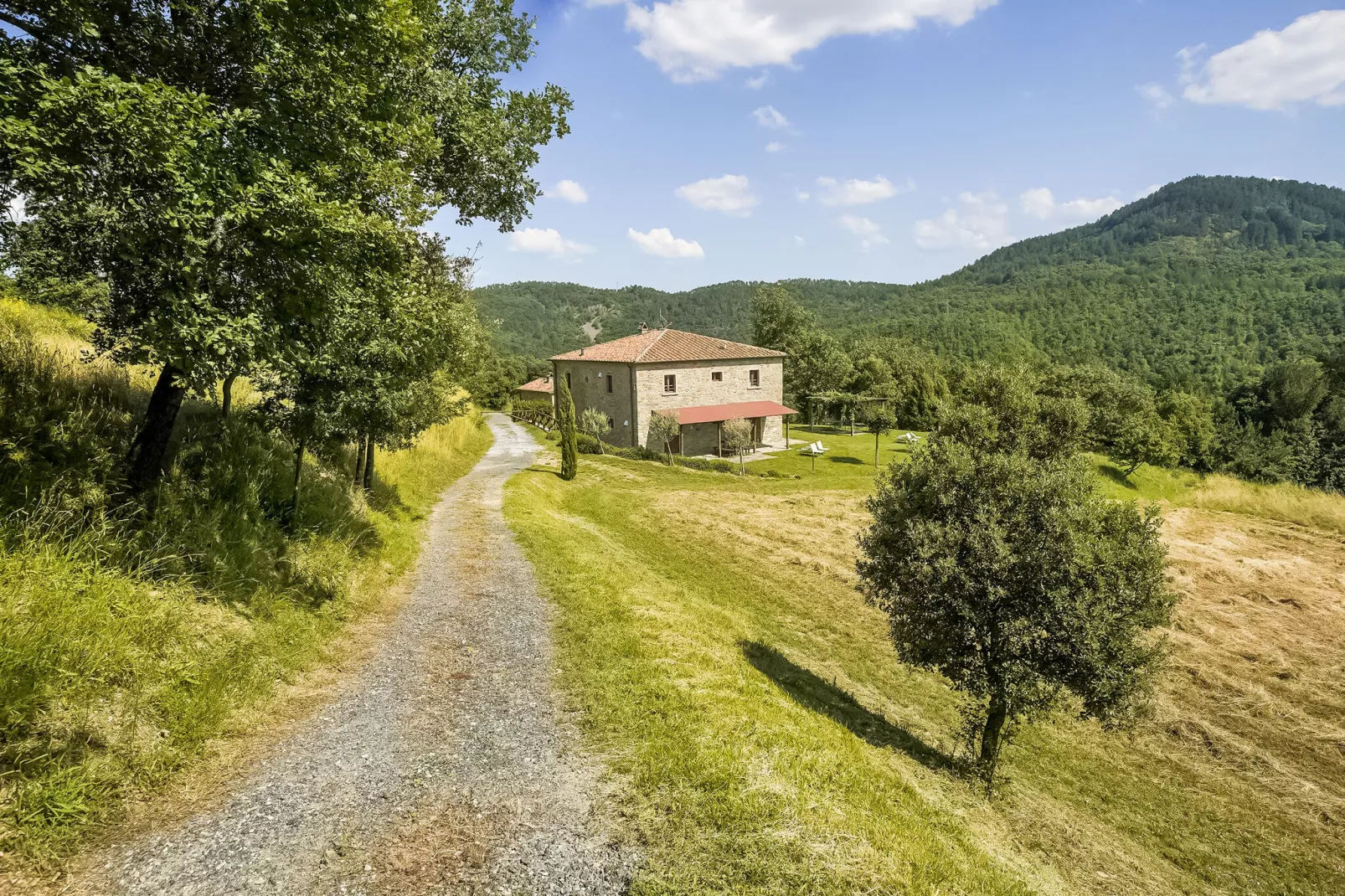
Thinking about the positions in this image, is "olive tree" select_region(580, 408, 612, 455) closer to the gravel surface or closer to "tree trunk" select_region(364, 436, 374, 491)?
"tree trunk" select_region(364, 436, 374, 491)

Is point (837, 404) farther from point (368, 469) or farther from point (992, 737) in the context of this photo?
point (992, 737)

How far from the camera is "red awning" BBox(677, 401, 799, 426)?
4122 centimetres

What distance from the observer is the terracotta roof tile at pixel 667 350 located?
42062 mm

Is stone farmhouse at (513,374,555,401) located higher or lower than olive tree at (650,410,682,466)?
higher

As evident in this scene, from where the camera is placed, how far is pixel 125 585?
20.9 feet

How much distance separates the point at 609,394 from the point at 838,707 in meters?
35.4

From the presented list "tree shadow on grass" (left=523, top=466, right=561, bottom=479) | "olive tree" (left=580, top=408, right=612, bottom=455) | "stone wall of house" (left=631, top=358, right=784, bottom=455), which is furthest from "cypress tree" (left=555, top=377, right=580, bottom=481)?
"stone wall of house" (left=631, top=358, right=784, bottom=455)

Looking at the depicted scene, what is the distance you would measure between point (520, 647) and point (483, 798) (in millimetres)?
4053

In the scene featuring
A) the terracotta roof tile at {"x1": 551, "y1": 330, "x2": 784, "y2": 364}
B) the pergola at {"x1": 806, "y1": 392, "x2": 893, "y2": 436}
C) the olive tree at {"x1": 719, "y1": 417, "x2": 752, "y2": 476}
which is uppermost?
the terracotta roof tile at {"x1": 551, "y1": 330, "x2": 784, "y2": 364}

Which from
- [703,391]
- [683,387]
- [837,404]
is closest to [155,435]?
[683,387]

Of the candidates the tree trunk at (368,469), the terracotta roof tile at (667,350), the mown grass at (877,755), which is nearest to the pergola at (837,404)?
the terracotta roof tile at (667,350)

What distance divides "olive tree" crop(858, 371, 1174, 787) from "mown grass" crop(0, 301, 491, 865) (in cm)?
986

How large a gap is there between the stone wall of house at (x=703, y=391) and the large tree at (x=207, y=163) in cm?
3129

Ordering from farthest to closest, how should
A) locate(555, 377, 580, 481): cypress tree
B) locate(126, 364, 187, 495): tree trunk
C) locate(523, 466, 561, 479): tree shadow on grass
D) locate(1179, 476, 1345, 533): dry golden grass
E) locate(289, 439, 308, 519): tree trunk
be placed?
locate(1179, 476, 1345, 533): dry golden grass < locate(523, 466, 561, 479): tree shadow on grass < locate(555, 377, 580, 481): cypress tree < locate(289, 439, 308, 519): tree trunk < locate(126, 364, 187, 495): tree trunk
